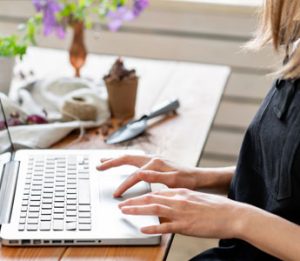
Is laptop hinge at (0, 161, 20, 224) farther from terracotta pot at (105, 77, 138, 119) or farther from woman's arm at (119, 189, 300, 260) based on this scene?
terracotta pot at (105, 77, 138, 119)

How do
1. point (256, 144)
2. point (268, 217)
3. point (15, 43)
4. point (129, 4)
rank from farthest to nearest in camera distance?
point (129, 4) → point (15, 43) → point (256, 144) → point (268, 217)

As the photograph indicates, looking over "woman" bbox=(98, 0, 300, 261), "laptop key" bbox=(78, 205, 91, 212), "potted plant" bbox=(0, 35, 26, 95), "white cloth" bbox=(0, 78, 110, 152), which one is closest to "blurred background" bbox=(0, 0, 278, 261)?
"white cloth" bbox=(0, 78, 110, 152)

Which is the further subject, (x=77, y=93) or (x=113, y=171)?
(x=77, y=93)

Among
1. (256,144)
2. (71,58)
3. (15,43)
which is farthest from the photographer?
(71,58)

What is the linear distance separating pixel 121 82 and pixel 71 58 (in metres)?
0.27

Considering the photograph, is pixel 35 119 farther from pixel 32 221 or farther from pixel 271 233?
pixel 271 233

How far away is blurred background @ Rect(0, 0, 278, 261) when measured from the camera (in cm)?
229

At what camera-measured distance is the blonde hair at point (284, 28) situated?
3.74ft

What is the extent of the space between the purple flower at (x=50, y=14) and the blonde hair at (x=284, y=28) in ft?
1.91

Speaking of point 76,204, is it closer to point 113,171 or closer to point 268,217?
point 113,171

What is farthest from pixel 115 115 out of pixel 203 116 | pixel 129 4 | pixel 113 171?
pixel 129 4

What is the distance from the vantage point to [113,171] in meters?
1.28

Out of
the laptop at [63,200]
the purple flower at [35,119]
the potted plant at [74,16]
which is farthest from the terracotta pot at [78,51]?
the laptop at [63,200]

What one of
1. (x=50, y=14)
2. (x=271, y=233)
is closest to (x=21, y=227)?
(x=271, y=233)
